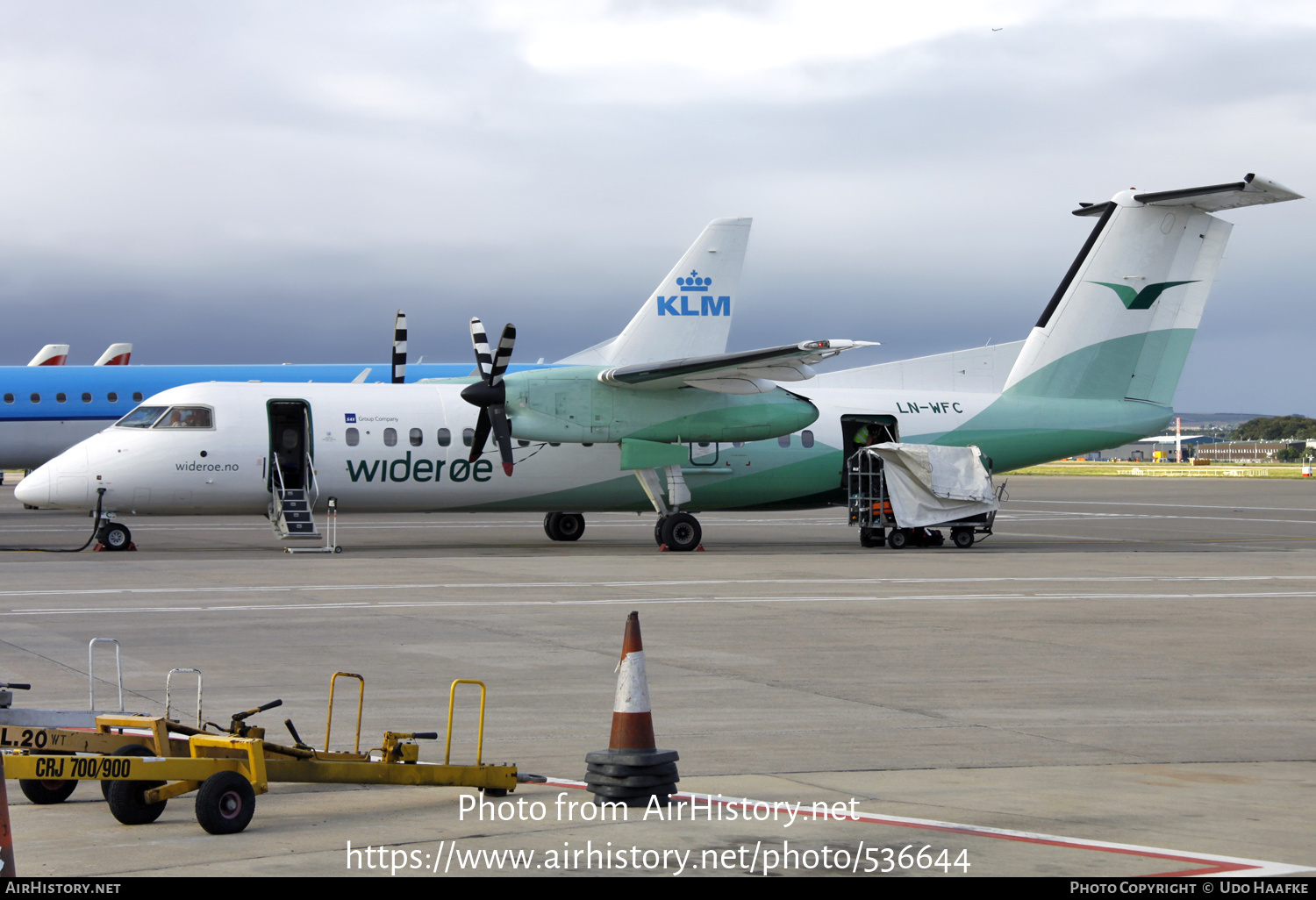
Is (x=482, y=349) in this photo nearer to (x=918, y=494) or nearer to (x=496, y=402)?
(x=496, y=402)

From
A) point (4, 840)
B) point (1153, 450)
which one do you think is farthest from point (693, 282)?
point (1153, 450)

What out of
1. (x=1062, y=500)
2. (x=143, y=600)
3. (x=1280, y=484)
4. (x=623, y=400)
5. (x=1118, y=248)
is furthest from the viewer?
(x=1280, y=484)

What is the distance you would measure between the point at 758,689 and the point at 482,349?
15011mm

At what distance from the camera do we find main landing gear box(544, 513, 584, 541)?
26391 mm

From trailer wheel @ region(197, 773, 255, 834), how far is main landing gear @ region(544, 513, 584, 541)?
67.1 feet

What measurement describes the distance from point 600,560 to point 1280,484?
5293cm

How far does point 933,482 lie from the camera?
24250mm

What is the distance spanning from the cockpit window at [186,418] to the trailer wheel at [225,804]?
57.6ft

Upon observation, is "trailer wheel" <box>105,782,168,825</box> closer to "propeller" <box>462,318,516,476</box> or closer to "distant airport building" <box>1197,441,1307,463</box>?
"propeller" <box>462,318,516,476</box>

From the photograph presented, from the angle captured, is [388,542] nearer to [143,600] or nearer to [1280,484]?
[143,600]

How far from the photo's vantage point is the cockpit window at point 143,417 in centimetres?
2239

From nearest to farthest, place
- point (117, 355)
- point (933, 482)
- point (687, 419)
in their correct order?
point (687, 419) < point (933, 482) < point (117, 355)
